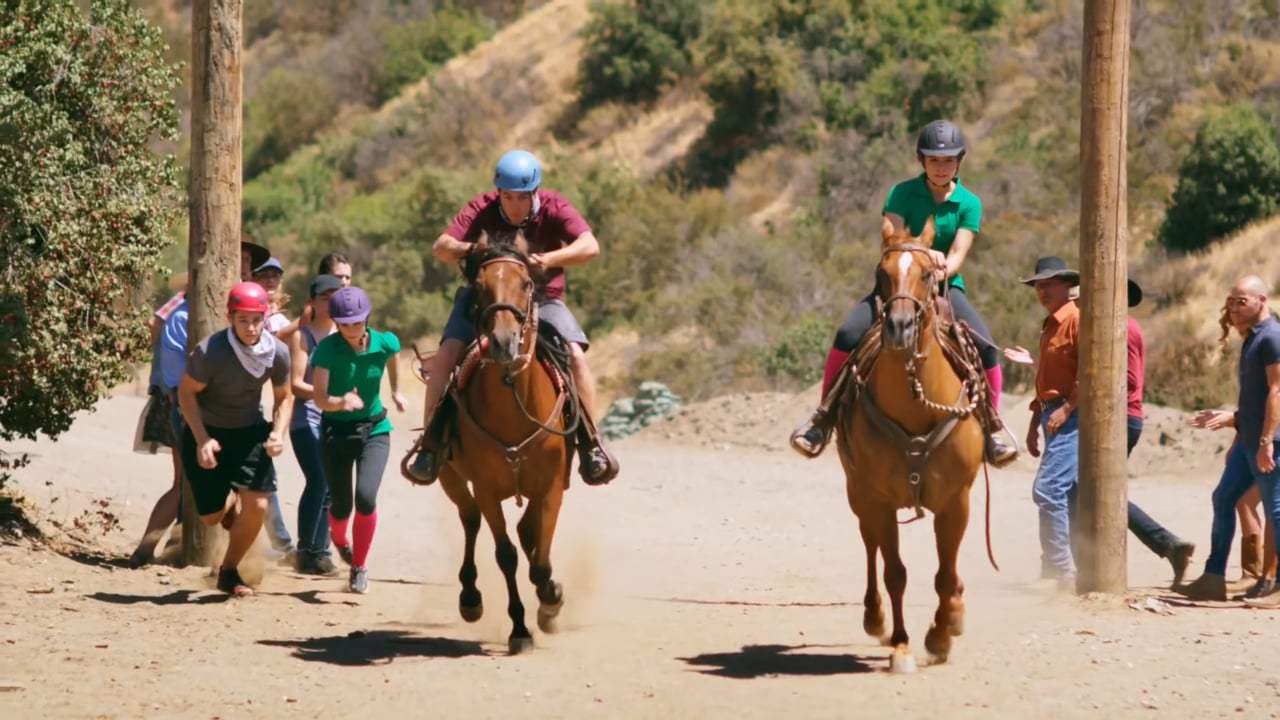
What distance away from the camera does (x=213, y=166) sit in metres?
12.2

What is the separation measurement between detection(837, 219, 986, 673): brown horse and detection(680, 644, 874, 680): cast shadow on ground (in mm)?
382

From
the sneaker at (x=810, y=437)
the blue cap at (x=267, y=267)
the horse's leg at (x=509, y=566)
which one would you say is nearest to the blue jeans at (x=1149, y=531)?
the sneaker at (x=810, y=437)

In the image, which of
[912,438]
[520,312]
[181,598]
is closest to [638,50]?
[181,598]

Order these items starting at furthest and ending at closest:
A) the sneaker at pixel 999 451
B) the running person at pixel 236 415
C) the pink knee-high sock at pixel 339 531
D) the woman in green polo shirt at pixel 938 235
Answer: the pink knee-high sock at pixel 339 531
the running person at pixel 236 415
the woman in green polo shirt at pixel 938 235
the sneaker at pixel 999 451

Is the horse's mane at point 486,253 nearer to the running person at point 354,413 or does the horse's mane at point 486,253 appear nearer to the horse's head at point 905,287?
the horse's head at point 905,287

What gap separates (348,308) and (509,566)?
2.60 metres

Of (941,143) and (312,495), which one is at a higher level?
(941,143)

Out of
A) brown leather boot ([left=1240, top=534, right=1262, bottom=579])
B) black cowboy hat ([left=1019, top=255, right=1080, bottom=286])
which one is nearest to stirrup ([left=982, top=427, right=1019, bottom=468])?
black cowboy hat ([left=1019, top=255, right=1080, bottom=286])

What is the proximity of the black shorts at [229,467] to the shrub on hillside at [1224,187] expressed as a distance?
26220 millimetres

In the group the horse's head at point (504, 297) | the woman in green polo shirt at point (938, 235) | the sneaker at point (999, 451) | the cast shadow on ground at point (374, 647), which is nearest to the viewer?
the horse's head at point (504, 297)

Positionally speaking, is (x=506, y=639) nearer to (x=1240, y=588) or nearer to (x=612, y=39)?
(x=1240, y=588)

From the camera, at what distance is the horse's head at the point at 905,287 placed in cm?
845

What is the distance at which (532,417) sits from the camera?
9727 mm

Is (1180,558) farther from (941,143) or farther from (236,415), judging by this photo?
(236,415)
